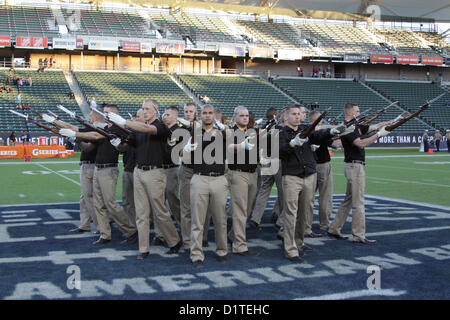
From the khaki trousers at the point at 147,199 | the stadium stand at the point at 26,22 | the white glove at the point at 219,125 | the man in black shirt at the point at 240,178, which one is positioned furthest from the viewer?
the stadium stand at the point at 26,22

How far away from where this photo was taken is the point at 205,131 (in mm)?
6074

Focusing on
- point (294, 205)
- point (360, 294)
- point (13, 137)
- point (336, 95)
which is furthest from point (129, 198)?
point (336, 95)

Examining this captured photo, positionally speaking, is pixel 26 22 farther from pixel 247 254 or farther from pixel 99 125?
pixel 247 254

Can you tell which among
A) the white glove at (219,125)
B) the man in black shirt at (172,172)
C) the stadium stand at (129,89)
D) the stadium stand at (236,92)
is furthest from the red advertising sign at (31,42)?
the white glove at (219,125)

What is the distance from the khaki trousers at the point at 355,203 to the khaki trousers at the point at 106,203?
3.23 metres

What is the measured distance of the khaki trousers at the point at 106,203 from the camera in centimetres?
710

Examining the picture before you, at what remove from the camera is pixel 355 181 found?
23.8 feet

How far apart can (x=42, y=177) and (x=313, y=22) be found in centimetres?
4212

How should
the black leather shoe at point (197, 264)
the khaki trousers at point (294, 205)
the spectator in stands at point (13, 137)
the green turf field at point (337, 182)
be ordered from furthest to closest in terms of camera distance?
the spectator in stands at point (13, 137), the green turf field at point (337, 182), the khaki trousers at point (294, 205), the black leather shoe at point (197, 264)

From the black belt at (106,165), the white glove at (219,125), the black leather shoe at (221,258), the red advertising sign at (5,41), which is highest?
the red advertising sign at (5,41)

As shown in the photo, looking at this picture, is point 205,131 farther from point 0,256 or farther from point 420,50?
point 420,50

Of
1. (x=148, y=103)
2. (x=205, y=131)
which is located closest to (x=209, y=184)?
(x=205, y=131)

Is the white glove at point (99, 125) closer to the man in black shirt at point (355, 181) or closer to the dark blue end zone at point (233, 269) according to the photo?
the dark blue end zone at point (233, 269)

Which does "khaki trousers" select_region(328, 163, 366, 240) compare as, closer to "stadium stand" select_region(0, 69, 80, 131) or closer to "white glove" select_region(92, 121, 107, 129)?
"white glove" select_region(92, 121, 107, 129)
